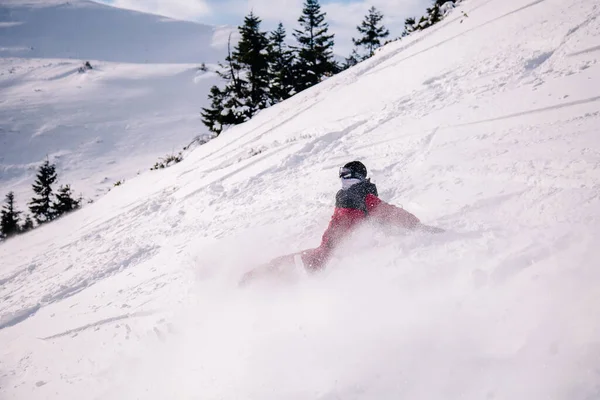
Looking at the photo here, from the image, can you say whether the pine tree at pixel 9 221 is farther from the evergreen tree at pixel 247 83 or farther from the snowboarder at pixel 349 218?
the snowboarder at pixel 349 218

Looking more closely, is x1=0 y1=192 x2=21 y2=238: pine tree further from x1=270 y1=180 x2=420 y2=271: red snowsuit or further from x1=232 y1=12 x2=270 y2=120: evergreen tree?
x1=270 y1=180 x2=420 y2=271: red snowsuit

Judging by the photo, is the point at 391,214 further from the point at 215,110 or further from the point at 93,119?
the point at 93,119

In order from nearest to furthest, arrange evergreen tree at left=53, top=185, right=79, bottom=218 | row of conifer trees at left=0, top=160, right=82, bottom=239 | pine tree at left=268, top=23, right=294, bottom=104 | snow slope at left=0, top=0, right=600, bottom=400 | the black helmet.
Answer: snow slope at left=0, top=0, right=600, bottom=400
the black helmet
row of conifer trees at left=0, top=160, right=82, bottom=239
evergreen tree at left=53, top=185, right=79, bottom=218
pine tree at left=268, top=23, right=294, bottom=104

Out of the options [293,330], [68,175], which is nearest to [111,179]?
[68,175]

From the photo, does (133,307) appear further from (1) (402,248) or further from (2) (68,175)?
(2) (68,175)

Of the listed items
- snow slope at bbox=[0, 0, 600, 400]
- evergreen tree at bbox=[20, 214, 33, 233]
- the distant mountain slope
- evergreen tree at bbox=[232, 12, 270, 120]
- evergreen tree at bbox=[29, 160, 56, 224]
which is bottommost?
snow slope at bbox=[0, 0, 600, 400]

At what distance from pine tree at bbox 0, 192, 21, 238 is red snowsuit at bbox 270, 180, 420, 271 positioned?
2091 cm

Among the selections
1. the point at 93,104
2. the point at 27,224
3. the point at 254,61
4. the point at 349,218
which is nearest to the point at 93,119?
the point at 93,104

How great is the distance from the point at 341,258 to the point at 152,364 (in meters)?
2.05

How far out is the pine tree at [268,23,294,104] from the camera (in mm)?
21942

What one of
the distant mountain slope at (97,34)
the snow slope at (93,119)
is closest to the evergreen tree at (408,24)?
the snow slope at (93,119)

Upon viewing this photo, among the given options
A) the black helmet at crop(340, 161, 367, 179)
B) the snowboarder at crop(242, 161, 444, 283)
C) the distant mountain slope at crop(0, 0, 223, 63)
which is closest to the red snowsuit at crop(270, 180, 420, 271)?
the snowboarder at crop(242, 161, 444, 283)

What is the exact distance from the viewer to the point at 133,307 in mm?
4125

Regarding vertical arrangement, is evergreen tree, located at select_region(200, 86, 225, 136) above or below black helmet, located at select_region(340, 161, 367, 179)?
above
